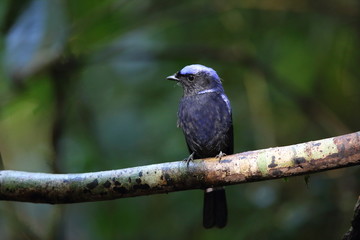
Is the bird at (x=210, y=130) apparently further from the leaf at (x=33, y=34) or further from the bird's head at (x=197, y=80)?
the leaf at (x=33, y=34)

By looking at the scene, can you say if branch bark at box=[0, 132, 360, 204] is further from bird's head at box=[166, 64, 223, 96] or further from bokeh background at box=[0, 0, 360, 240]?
bird's head at box=[166, 64, 223, 96]

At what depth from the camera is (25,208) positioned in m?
5.12

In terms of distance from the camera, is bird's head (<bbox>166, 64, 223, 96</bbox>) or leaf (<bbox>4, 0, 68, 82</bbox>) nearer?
leaf (<bbox>4, 0, 68, 82</bbox>)

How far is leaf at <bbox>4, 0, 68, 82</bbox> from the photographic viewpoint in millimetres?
4066

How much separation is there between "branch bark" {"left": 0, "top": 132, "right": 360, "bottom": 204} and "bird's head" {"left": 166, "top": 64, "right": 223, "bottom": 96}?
1431mm

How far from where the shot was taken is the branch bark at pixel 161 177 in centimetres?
269

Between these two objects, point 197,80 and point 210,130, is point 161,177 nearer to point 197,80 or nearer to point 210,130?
point 210,130

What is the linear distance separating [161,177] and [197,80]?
1.63 metres

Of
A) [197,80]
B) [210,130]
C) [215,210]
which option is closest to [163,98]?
[197,80]

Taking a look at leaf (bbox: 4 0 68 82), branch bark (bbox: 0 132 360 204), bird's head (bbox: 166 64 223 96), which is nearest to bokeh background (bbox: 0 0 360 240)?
leaf (bbox: 4 0 68 82)

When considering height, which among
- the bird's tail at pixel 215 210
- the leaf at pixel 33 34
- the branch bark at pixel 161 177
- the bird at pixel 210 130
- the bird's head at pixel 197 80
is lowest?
the bird's tail at pixel 215 210

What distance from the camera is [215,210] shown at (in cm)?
418

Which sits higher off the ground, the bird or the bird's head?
the bird's head

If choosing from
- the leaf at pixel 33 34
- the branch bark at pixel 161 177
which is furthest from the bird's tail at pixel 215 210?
the leaf at pixel 33 34
